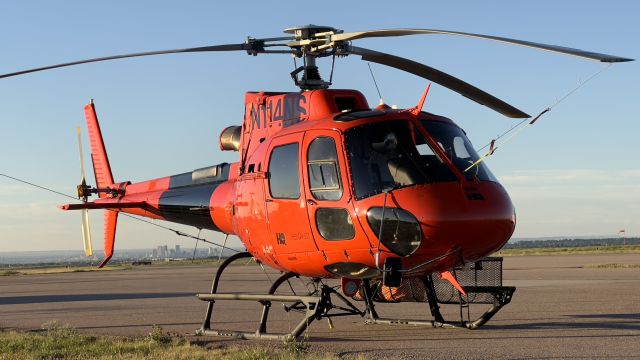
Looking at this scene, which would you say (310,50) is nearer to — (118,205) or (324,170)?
(324,170)

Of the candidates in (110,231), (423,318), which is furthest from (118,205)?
(423,318)

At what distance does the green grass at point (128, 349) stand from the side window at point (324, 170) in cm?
209

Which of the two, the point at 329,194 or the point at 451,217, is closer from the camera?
the point at 451,217

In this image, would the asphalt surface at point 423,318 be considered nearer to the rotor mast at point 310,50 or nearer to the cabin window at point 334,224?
the cabin window at point 334,224

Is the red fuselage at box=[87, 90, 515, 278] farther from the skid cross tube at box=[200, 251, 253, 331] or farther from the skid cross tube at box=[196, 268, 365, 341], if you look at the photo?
the skid cross tube at box=[200, 251, 253, 331]

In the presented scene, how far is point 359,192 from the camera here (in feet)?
35.3

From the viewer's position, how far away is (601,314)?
16.4 meters

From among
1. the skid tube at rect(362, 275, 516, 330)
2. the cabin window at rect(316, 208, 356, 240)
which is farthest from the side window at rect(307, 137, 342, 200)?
the skid tube at rect(362, 275, 516, 330)

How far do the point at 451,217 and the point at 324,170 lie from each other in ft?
6.37

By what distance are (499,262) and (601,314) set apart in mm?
3961

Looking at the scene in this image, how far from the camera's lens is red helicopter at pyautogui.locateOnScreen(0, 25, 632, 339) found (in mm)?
10484

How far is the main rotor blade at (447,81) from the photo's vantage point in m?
11.5

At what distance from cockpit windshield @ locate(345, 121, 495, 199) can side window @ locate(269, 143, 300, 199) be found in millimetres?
1058

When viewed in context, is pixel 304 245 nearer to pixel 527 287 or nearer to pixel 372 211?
pixel 372 211
